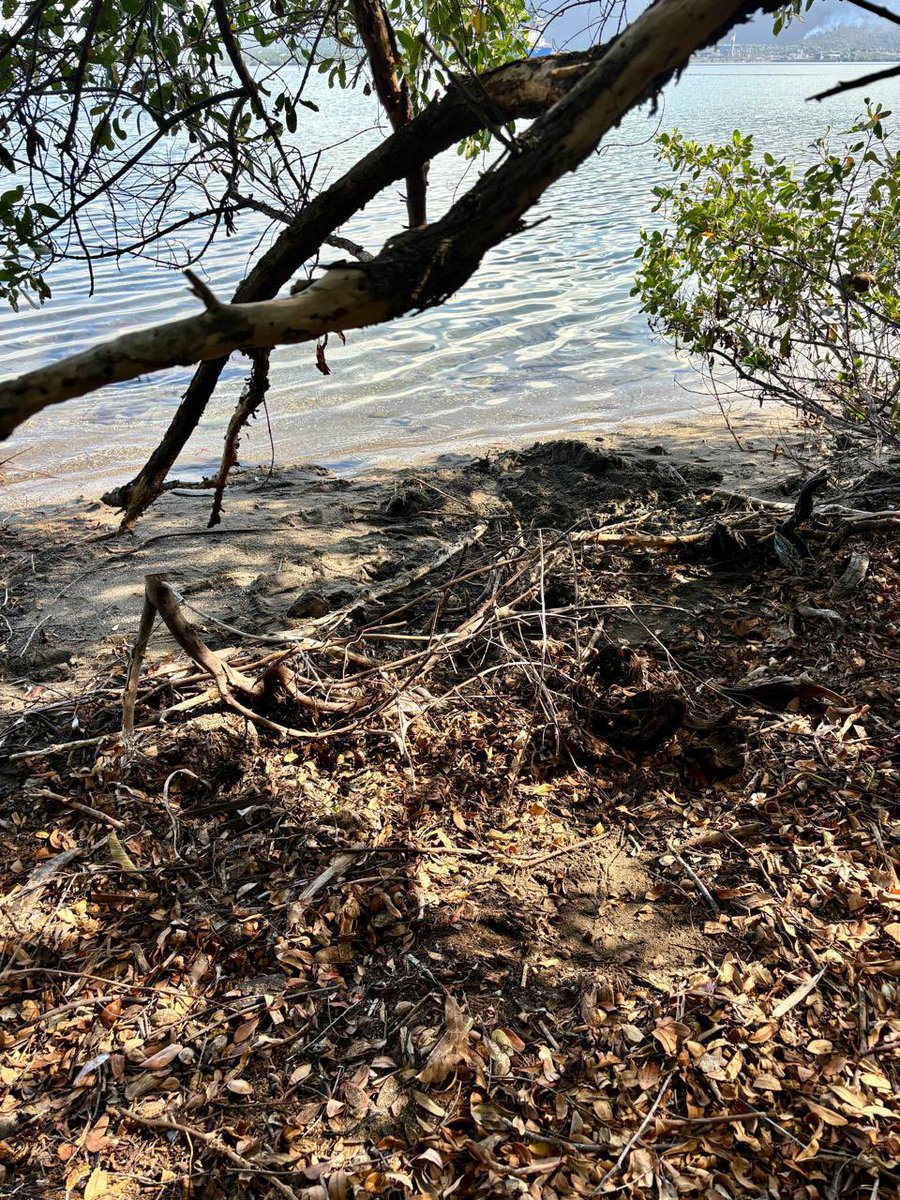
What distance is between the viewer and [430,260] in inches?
75.4

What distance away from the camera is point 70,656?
4.44m

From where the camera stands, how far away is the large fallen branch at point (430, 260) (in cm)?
175

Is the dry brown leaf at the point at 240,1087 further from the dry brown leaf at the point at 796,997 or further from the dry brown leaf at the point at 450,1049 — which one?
the dry brown leaf at the point at 796,997

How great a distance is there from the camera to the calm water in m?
9.36

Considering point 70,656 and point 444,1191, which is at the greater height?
point 70,656

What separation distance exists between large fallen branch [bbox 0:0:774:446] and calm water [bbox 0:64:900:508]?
611cm

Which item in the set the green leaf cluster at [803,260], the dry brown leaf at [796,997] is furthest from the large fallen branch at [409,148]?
the green leaf cluster at [803,260]

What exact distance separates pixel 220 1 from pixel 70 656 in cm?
288

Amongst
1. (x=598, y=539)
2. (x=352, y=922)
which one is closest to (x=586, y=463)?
(x=598, y=539)

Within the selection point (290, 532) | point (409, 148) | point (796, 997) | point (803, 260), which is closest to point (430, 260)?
point (409, 148)

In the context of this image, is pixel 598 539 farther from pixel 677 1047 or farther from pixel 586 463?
pixel 677 1047

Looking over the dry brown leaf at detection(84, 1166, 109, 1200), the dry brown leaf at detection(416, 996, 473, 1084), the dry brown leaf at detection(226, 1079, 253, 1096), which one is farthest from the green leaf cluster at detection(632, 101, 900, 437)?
the dry brown leaf at detection(84, 1166, 109, 1200)

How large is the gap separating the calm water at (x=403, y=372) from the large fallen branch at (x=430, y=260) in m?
6.11

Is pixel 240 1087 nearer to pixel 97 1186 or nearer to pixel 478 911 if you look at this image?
pixel 97 1186
